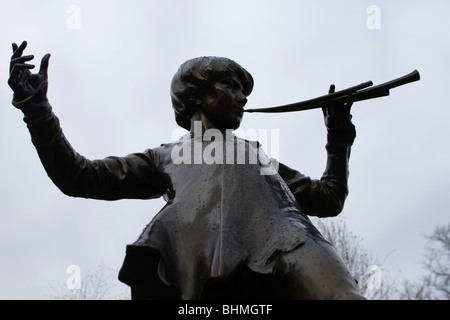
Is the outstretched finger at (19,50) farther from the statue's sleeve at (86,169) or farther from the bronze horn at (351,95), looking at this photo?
the bronze horn at (351,95)

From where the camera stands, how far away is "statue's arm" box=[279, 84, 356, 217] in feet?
14.5

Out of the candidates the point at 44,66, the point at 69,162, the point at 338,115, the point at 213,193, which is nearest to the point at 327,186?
the point at 338,115

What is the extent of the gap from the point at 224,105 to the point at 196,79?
0.25 meters

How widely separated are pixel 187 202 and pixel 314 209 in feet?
3.44

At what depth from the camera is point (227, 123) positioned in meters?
4.30

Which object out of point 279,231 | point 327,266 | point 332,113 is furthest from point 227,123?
point 327,266

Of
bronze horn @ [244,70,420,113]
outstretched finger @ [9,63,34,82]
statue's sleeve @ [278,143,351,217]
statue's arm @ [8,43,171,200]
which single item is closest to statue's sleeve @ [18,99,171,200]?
statue's arm @ [8,43,171,200]

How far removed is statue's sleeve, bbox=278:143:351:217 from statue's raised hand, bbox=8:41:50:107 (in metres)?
1.61

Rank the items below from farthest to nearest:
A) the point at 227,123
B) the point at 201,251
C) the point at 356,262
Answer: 1. the point at 356,262
2. the point at 227,123
3. the point at 201,251

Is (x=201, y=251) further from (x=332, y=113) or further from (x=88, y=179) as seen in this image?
(x=332, y=113)

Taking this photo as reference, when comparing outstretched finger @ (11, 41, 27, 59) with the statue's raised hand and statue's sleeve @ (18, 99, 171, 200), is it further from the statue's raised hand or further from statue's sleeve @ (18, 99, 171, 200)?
statue's sleeve @ (18, 99, 171, 200)
